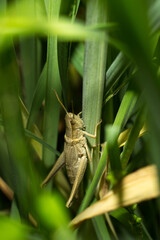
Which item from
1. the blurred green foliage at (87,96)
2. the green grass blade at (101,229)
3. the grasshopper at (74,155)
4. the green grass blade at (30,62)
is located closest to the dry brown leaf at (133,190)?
the blurred green foliage at (87,96)

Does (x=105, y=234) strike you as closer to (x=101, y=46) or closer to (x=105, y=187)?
(x=105, y=187)

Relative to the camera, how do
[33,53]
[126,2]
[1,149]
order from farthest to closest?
[33,53] < [1,149] < [126,2]

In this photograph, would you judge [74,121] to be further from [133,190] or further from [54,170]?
[133,190]

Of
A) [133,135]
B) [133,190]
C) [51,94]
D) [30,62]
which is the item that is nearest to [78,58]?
[51,94]

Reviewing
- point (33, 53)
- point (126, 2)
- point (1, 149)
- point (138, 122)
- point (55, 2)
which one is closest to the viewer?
point (126, 2)

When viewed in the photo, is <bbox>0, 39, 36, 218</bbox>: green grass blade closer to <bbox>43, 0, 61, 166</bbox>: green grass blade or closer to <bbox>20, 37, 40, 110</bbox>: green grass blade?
<bbox>43, 0, 61, 166</bbox>: green grass blade

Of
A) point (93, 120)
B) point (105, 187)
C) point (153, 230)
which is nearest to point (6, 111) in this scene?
point (93, 120)
